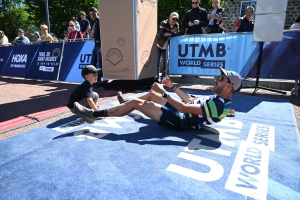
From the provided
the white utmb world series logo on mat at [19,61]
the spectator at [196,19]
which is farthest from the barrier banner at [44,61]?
the spectator at [196,19]

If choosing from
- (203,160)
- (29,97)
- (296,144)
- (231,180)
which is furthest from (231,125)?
(29,97)

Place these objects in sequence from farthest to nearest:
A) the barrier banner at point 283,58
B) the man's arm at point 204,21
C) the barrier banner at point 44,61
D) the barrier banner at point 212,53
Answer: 1. the barrier banner at point 44,61
2. the man's arm at point 204,21
3. the barrier banner at point 212,53
4. the barrier banner at point 283,58

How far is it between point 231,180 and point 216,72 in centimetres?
485

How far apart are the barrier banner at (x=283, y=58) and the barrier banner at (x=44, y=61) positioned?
6.91 metres

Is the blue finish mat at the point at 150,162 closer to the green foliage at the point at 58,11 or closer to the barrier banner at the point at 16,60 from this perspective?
the barrier banner at the point at 16,60

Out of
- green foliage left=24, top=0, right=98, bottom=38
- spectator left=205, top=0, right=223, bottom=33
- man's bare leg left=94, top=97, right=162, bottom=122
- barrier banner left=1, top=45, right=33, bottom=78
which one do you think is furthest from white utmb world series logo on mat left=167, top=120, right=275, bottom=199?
green foliage left=24, top=0, right=98, bottom=38

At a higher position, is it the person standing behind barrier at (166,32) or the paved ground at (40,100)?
the person standing behind barrier at (166,32)

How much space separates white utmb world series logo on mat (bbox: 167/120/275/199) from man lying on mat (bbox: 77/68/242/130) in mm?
309

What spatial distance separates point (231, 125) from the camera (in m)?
3.55

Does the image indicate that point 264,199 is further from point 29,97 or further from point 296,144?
point 29,97

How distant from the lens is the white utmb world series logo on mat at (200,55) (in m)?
6.40

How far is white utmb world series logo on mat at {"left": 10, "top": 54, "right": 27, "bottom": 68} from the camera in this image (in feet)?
30.1

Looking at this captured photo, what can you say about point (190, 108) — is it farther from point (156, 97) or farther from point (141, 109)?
point (156, 97)

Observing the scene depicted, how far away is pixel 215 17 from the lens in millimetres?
7191
